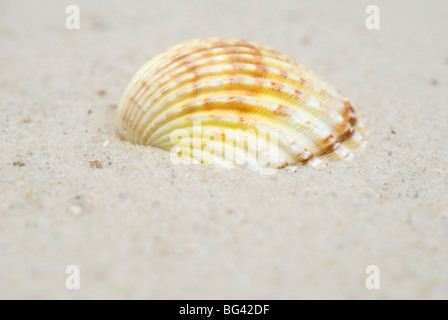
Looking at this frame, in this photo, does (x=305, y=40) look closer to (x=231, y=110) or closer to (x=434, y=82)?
(x=434, y=82)

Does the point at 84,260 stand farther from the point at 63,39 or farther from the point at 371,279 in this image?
the point at 63,39

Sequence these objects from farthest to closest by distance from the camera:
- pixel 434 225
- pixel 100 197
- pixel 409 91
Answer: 1. pixel 409 91
2. pixel 100 197
3. pixel 434 225

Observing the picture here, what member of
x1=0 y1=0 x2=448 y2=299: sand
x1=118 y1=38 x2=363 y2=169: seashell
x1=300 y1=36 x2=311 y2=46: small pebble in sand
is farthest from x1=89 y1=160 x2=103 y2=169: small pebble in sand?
x1=300 y1=36 x2=311 y2=46: small pebble in sand

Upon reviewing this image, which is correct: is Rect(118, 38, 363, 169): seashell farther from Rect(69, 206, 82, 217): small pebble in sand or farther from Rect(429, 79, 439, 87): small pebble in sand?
Rect(429, 79, 439, 87): small pebble in sand

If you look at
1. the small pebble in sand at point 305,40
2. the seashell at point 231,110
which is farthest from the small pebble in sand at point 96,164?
the small pebble in sand at point 305,40

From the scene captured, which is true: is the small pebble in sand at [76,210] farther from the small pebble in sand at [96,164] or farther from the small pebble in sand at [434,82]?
the small pebble in sand at [434,82]

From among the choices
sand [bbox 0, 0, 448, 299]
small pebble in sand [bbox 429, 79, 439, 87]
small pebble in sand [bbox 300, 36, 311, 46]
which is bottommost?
sand [bbox 0, 0, 448, 299]

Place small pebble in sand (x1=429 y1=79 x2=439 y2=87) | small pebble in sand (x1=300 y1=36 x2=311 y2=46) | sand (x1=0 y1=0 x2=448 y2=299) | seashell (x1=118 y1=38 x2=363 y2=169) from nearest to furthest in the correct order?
sand (x1=0 y1=0 x2=448 y2=299), seashell (x1=118 y1=38 x2=363 y2=169), small pebble in sand (x1=429 y1=79 x2=439 y2=87), small pebble in sand (x1=300 y1=36 x2=311 y2=46)
